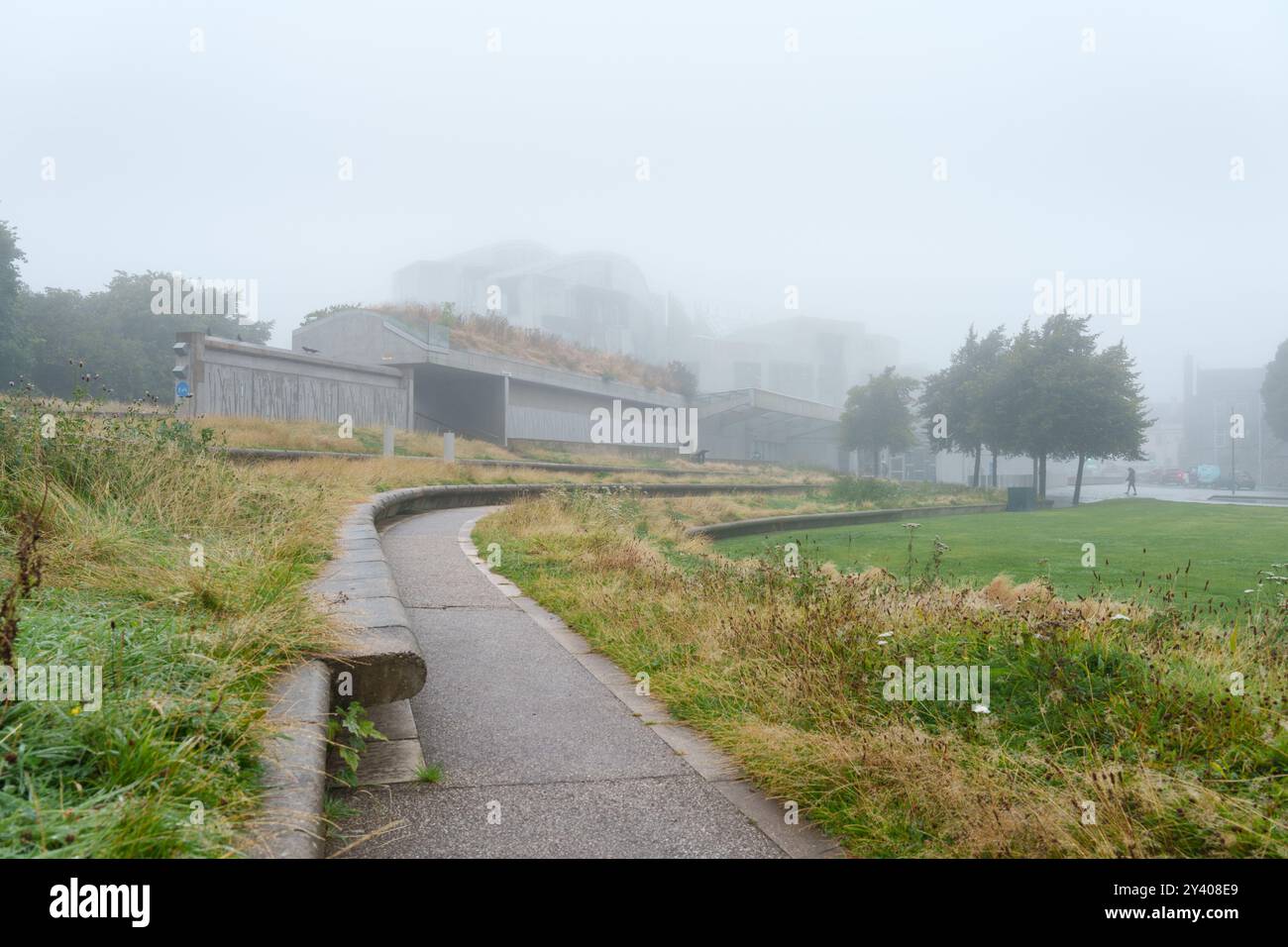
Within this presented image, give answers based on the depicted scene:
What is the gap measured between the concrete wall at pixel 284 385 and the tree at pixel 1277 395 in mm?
61679

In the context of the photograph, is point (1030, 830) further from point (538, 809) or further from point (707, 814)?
point (538, 809)

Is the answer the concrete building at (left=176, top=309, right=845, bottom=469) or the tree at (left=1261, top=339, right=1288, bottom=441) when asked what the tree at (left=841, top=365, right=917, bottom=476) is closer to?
the concrete building at (left=176, top=309, right=845, bottom=469)

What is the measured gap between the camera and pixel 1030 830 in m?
2.75

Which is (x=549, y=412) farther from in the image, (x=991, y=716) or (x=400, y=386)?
(x=991, y=716)

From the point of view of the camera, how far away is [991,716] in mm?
3748

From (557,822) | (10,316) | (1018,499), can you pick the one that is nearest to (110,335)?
(10,316)

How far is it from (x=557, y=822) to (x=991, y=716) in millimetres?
1871

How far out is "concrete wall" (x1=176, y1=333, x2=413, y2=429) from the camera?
24.9 m

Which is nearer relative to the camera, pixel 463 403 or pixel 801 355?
pixel 463 403

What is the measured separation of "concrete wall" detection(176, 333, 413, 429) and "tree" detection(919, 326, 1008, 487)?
90.7 ft

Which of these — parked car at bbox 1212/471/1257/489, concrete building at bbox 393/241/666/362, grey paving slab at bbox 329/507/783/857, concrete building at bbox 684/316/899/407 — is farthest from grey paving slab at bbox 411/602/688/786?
concrete building at bbox 684/316/899/407

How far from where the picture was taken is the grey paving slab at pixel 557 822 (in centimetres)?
297
